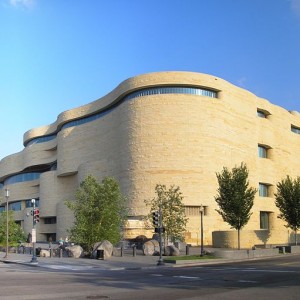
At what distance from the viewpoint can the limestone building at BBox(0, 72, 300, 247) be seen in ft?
232

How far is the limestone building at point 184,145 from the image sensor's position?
232 ft

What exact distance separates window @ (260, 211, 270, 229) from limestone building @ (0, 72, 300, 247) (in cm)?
19

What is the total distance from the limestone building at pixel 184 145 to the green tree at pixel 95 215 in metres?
17.9

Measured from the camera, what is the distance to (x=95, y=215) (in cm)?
4103

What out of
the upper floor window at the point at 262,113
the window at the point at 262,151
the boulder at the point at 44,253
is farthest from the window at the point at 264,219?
Result: the boulder at the point at 44,253

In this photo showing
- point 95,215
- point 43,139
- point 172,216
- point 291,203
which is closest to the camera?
point 95,215

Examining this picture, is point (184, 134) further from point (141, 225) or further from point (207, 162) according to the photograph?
point (141, 225)

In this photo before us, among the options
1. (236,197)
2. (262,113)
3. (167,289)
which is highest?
(262,113)

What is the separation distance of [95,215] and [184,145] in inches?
1288

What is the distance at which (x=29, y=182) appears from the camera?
4464 inches

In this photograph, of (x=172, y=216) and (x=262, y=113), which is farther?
(x=262, y=113)

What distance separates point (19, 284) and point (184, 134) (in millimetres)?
55916

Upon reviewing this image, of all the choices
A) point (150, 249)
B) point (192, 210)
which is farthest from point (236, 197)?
point (192, 210)

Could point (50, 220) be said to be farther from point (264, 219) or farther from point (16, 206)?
point (264, 219)
